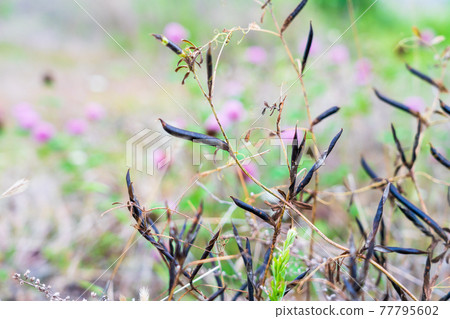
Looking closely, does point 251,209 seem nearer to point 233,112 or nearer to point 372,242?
point 372,242

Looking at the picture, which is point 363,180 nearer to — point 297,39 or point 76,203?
point 76,203

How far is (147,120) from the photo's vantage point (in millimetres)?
1811

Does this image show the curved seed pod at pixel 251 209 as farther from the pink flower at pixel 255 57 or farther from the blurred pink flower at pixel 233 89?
the pink flower at pixel 255 57

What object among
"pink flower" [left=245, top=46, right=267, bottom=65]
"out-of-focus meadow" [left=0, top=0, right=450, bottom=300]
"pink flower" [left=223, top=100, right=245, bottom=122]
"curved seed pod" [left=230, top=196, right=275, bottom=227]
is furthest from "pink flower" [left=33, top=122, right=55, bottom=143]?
"curved seed pod" [left=230, top=196, right=275, bottom=227]

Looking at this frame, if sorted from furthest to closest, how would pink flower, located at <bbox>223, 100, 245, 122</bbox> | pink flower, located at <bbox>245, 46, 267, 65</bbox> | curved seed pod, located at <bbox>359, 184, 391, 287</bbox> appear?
pink flower, located at <bbox>245, 46, 267, 65</bbox> → pink flower, located at <bbox>223, 100, 245, 122</bbox> → curved seed pod, located at <bbox>359, 184, 391, 287</bbox>

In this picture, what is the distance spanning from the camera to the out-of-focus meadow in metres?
0.94

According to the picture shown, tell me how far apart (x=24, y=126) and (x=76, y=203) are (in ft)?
1.02

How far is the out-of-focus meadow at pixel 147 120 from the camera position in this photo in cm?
94

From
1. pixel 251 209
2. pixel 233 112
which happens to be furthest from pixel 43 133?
pixel 251 209

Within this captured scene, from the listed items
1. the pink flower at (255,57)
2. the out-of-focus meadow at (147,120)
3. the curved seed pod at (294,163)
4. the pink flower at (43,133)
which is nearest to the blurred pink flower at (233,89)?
the out-of-focus meadow at (147,120)

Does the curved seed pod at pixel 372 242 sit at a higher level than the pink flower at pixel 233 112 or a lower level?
lower

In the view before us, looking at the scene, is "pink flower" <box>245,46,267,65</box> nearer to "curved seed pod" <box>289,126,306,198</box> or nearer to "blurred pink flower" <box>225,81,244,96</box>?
"blurred pink flower" <box>225,81,244,96</box>

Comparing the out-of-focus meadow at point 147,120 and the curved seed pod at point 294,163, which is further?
the out-of-focus meadow at point 147,120

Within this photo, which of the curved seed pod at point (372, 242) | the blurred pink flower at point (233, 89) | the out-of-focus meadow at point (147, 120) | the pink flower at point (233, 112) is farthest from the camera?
the blurred pink flower at point (233, 89)
